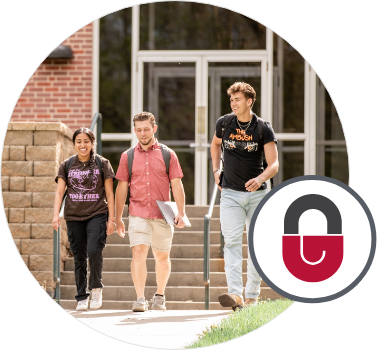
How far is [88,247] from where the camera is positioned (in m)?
4.70

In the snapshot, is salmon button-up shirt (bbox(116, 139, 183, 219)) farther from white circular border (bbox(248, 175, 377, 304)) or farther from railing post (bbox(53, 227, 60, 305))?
railing post (bbox(53, 227, 60, 305))

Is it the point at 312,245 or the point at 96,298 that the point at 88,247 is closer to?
the point at 96,298

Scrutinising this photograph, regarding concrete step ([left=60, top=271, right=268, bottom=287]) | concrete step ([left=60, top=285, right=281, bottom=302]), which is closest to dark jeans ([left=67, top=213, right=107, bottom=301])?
concrete step ([left=60, top=285, right=281, bottom=302])

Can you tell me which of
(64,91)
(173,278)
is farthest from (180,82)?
(173,278)

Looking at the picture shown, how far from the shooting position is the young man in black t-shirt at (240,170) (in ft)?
14.7

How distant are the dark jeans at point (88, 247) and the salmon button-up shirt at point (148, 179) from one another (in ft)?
0.92

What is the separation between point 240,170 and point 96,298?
4.74ft

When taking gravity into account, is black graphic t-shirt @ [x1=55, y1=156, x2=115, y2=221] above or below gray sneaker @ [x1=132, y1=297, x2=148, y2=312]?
above

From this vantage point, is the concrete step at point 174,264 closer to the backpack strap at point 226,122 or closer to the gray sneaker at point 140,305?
the gray sneaker at point 140,305

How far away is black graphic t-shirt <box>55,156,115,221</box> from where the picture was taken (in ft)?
15.4

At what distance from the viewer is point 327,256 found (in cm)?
404

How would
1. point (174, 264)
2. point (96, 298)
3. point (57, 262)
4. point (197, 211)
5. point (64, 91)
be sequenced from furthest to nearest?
point (64, 91) → point (197, 211) → point (174, 264) → point (57, 262) → point (96, 298)

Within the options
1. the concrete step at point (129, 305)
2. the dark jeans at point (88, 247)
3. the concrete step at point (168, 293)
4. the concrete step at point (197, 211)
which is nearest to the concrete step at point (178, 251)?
the concrete step at point (168, 293)

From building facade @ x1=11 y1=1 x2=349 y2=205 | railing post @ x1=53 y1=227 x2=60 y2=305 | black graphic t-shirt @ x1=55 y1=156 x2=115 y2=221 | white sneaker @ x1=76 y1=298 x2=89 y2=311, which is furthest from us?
building facade @ x1=11 y1=1 x2=349 y2=205
